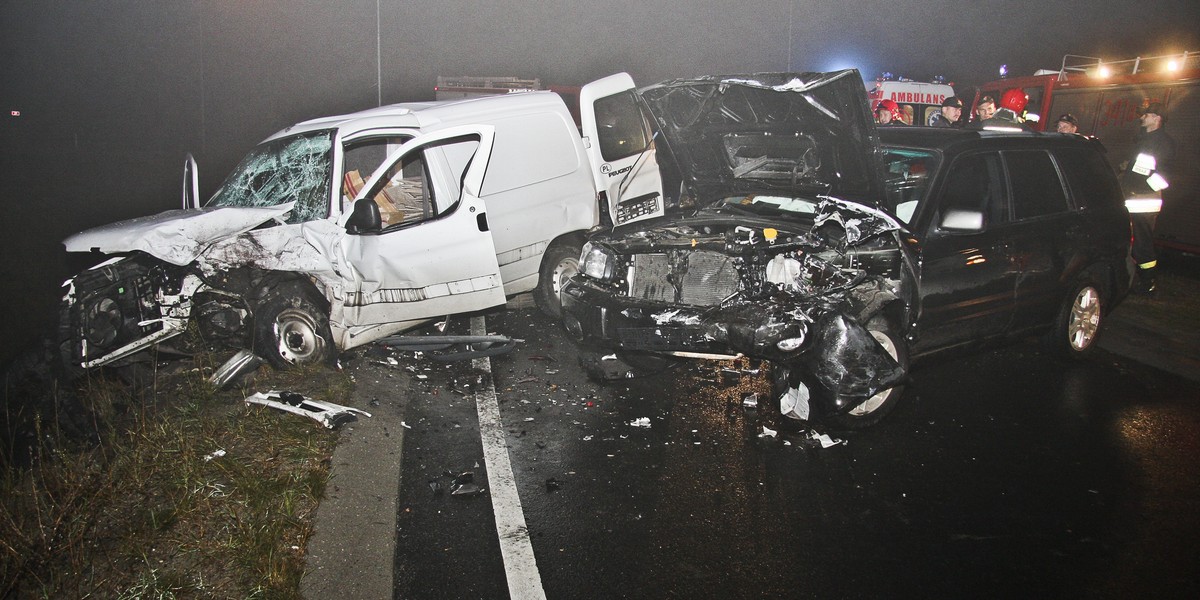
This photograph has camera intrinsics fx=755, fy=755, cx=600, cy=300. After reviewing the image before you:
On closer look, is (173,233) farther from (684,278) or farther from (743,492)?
(743,492)

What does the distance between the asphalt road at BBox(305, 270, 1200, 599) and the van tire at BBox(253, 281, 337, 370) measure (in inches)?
14.9

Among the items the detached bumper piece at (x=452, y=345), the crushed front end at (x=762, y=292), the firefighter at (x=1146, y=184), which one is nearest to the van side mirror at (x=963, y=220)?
the crushed front end at (x=762, y=292)

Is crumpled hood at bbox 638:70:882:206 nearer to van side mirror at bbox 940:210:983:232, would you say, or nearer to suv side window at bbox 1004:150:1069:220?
van side mirror at bbox 940:210:983:232

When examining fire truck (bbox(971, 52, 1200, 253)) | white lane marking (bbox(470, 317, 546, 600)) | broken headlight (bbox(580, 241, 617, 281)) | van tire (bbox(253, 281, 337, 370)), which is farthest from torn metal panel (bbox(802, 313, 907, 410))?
fire truck (bbox(971, 52, 1200, 253))

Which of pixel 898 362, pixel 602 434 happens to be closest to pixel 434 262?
pixel 602 434

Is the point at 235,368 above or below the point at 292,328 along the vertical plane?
below

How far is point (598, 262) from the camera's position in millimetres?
5637

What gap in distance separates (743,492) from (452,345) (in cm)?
340

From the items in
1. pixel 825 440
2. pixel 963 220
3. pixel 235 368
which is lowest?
pixel 825 440

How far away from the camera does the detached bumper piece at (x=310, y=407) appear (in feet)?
15.8

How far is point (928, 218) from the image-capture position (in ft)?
16.9

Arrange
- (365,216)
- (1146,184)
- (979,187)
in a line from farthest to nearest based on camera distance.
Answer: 1. (1146,184)
2. (365,216)
3. (979,187)

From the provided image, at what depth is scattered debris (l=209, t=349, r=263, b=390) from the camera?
5.42 metres

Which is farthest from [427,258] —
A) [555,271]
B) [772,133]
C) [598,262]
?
[772,133]
